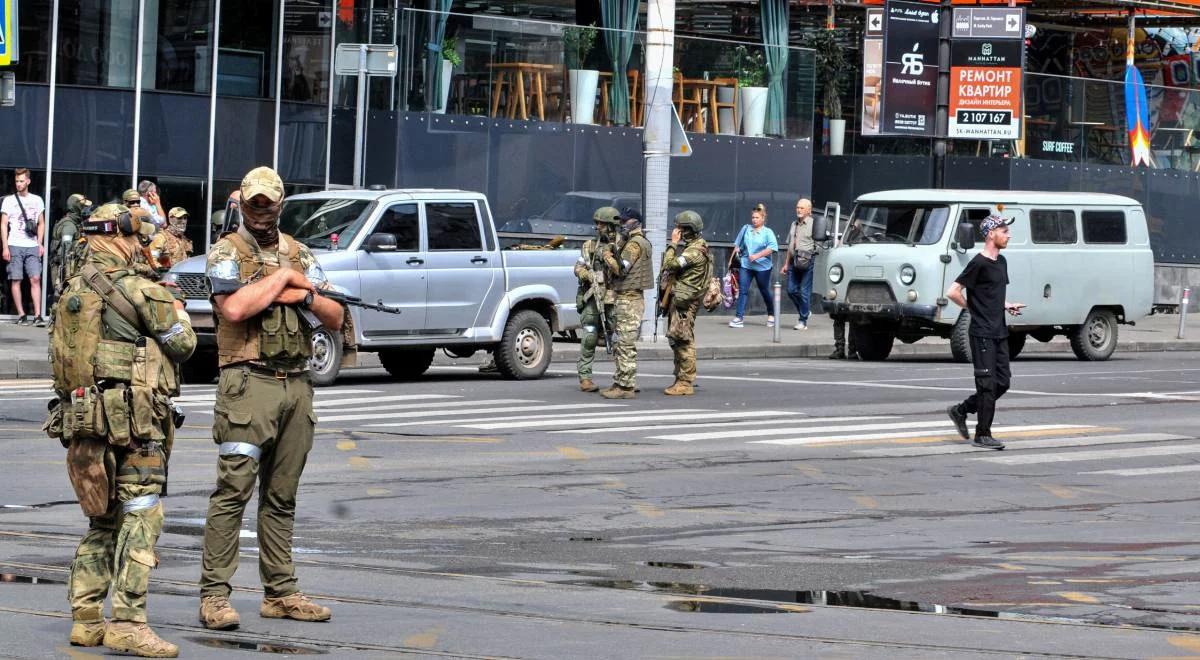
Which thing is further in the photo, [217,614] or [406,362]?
[406,362]

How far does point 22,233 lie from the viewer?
23.8 metres

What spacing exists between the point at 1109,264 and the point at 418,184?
31.4 ft

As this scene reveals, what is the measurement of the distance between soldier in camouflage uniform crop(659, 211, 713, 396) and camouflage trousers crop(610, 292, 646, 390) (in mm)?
414

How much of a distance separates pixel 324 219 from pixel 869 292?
792 centimetres

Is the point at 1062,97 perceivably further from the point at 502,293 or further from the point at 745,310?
the point at 502,293

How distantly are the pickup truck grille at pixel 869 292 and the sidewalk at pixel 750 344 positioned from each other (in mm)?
1677

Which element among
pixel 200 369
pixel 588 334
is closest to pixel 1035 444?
pixel 588 334

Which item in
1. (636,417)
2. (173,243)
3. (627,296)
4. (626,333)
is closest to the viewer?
(636,417)

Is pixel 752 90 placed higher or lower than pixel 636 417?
higher

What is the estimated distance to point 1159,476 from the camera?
46.2ft

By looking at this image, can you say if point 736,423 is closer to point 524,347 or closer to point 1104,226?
point 524,347

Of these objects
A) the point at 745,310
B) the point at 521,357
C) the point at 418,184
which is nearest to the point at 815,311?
the point at 745,310

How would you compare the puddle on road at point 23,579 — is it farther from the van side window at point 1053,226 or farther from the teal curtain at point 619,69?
the teal curtain at point 619,69

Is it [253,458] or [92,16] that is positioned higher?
[92,16]
